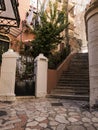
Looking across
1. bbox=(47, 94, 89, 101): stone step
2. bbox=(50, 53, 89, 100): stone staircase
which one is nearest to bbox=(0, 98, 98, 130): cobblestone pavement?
bbox=(47, 94, 89, 101): stone step

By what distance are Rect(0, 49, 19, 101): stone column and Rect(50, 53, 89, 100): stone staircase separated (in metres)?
2.25

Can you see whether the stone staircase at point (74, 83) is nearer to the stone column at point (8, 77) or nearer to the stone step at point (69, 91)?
the stone step at point (69, 91)

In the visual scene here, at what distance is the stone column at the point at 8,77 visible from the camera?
842 cm

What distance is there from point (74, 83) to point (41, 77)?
2.17m

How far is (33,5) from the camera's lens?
17.5 metres

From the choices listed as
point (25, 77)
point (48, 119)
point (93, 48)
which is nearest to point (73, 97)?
point (25, 77)

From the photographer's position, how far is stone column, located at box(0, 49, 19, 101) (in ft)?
27.6

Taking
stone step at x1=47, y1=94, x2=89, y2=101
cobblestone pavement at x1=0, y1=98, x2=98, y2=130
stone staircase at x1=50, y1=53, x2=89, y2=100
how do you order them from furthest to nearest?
stone staircase at x1=50, y1=53, x2=89, y2=100
stone step at x1=47, y1=94, x2=89, y2=101
cobblestone pavement at x1=0, y1=98, x2=98, y2=130

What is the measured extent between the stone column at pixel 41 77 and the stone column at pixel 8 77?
1360 mm

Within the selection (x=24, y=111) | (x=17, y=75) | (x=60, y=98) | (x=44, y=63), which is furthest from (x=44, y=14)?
(x=24, y=111)

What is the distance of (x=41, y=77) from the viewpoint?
31.4 ft

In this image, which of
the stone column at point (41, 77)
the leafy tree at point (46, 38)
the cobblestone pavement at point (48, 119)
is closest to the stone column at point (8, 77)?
the stone column at point (41, 77)

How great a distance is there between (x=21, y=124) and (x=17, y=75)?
497 centimetres

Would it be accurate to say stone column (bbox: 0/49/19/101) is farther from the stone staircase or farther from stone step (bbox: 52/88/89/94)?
stone step (bbox: 52/88/89/94)
